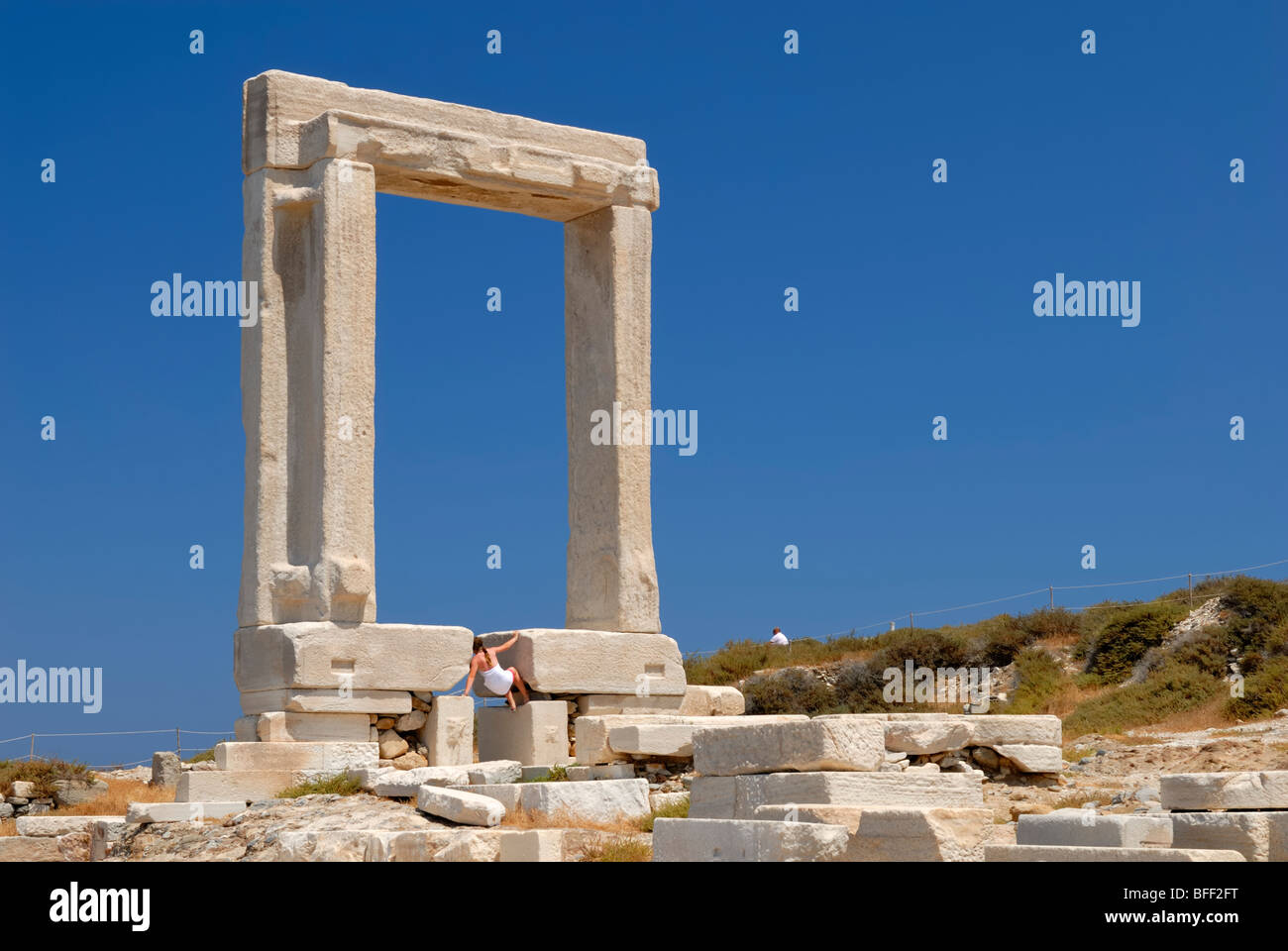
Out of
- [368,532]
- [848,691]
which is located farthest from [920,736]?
[848,691]

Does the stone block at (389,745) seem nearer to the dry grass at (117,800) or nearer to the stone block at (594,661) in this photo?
the stone block at (594,661)

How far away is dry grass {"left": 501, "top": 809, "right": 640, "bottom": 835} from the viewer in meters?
10.6

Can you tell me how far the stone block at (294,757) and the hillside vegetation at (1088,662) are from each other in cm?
1094

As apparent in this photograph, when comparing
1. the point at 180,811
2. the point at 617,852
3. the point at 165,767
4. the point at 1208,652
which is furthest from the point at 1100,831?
the point at 1208,652

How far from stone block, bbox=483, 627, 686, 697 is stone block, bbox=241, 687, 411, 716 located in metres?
1.13

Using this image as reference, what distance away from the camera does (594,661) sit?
592 inches

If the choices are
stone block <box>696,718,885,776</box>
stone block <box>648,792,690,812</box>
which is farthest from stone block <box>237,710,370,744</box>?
stone block <box>696,718,885,776</box>

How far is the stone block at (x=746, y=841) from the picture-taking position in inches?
324

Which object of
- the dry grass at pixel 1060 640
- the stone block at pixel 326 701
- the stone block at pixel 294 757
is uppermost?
the stone block at pixel 326 701

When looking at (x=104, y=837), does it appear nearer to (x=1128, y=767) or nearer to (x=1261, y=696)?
(x=1128, y=767)

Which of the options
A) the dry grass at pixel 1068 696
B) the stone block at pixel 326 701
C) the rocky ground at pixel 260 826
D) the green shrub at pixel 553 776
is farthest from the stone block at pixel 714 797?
the dry grass at pixel 1068 696

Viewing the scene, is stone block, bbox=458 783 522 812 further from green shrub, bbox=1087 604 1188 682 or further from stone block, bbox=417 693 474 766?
green shrub, bbox=1087 604 1188 682
